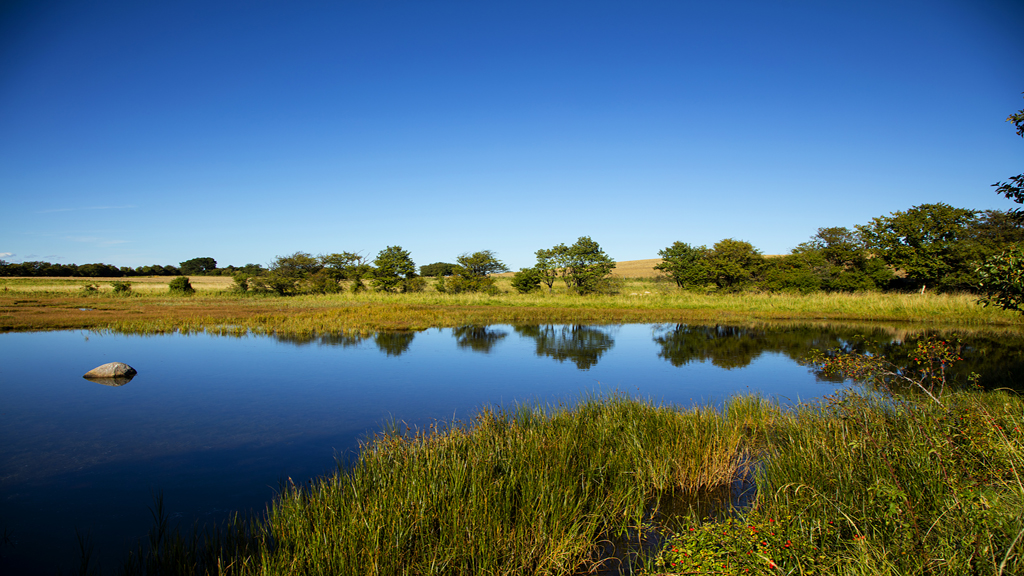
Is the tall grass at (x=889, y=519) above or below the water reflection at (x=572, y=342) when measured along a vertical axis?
above

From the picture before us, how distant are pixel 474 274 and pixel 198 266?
9068cm

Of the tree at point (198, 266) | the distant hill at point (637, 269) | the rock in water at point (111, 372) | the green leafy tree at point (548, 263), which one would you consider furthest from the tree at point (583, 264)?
the tree at point (198, 266)

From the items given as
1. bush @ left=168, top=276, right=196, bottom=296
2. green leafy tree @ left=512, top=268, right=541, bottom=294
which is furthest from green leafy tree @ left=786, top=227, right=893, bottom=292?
bush @ left=168, top=276, right=196, bottom=296

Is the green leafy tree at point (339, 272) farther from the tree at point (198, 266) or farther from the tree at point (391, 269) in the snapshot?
the tree at point (198, 266)

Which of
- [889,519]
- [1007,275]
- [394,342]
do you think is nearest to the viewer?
[889,519]

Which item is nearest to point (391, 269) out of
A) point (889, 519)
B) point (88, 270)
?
point (889, 519)

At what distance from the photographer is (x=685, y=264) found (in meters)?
42.3

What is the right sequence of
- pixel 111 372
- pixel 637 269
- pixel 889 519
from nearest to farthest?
pixel 889 519, pixel 111 372, pixel 637 269

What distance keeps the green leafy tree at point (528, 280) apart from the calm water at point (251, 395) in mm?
19006

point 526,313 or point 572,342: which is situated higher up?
point 526,313

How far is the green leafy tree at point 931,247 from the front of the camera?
32.5m

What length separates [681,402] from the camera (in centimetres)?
973

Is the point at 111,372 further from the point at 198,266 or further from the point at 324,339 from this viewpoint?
the point at 198,266

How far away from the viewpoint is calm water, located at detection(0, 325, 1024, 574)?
18.6ft
